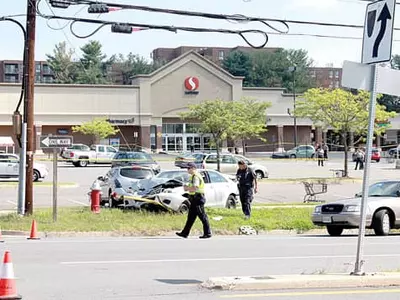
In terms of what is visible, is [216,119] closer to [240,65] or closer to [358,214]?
[358,214]

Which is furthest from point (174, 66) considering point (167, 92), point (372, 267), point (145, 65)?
point (372, 267)

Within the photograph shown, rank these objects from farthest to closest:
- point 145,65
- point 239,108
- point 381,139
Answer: point 145,65
point 381,139
point 239,108

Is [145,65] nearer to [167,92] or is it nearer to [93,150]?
[167,92]

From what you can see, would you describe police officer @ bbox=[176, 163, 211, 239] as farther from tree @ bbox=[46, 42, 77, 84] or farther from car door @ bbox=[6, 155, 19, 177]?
tree @ bbox=[46, 42, 77, 84]

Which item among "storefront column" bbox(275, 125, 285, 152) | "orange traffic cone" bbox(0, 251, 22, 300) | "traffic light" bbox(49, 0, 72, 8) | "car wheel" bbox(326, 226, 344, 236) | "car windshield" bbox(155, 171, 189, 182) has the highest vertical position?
"traffic light" bbox(49, 0, 72, 8)

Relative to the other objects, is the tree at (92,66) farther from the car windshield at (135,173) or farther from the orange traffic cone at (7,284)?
the orange traffic cone at (7,284)

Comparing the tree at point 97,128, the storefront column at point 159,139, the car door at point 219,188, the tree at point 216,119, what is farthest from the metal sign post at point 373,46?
the storefront column at point 159,139

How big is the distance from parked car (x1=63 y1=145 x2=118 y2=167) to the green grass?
101ft

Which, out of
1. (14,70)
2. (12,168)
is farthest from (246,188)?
(14,70)

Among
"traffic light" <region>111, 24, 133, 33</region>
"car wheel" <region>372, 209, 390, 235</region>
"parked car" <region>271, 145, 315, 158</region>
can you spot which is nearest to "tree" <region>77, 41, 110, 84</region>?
"parked car" <region>271, 145, 315, 158</region>

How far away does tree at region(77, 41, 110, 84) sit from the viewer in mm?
118938

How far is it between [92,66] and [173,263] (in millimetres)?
114825

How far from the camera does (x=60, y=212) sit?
21641mm

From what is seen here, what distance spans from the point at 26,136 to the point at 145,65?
114205 millimetres
